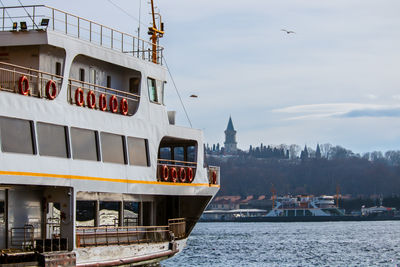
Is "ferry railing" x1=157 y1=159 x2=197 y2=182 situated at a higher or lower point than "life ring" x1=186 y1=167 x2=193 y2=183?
higher

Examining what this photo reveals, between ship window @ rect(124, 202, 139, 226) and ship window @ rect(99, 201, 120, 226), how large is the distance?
0.66 m

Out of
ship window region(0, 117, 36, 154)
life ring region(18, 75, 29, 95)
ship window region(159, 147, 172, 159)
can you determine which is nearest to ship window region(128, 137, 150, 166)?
ship window region(159, 147, 172, 159)

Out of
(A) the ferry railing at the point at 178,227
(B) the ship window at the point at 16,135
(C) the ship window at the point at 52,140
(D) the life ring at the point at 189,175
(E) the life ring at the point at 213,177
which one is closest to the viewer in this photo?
(B) the ship window at the point at 16,135

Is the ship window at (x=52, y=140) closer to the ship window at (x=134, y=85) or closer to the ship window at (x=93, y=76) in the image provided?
the ship window at (x=93, y=76)

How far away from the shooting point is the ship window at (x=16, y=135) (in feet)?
72.3

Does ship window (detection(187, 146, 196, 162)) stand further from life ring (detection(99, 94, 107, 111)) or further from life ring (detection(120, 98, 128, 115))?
life ring (detection(99, 94, 107, 111))

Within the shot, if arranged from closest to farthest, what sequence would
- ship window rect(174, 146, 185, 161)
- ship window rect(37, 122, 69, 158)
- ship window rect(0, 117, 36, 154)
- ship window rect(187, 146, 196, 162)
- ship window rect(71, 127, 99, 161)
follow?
ship window rect(0, 117, 36, 154) → ship window rect(37, 122, 69, 158) → ship window rect(71, 127, 99, 161) → ship window rect(187, 146, 196, 162) → ship window rect(174, 146, 185, 161)

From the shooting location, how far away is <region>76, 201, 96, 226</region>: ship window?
2683cm

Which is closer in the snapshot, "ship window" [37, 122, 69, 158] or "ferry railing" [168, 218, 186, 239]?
"ship window" [37, 122, 69, 158]

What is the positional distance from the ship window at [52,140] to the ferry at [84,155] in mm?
33

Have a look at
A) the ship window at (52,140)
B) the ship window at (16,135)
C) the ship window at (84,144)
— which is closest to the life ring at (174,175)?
the ship window at (84,144)

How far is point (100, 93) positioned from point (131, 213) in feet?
15.6

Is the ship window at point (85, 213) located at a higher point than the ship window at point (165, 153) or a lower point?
lower

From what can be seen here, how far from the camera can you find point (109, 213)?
28672mm
